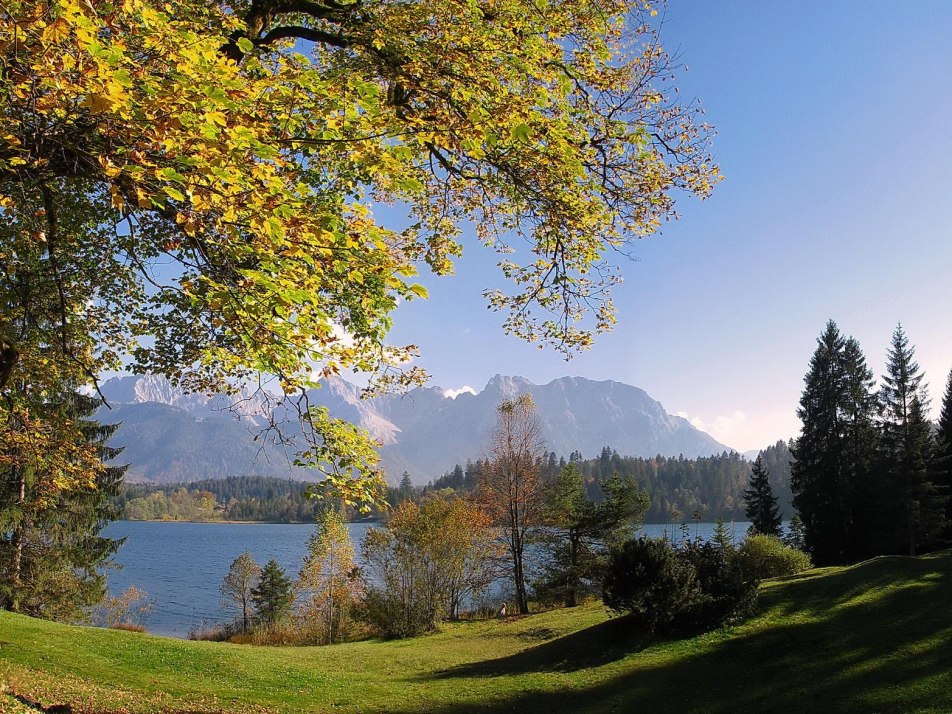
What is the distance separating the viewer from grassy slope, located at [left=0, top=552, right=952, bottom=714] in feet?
35.8

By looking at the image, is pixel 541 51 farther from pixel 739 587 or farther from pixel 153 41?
pixel 739 587

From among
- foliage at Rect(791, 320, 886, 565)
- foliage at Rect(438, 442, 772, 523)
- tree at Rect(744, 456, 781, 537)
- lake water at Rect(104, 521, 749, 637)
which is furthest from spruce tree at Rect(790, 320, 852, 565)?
foliage at Rect(438, 442, 772, 523)

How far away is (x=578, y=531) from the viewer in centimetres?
3584

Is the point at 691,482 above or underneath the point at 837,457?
underneath

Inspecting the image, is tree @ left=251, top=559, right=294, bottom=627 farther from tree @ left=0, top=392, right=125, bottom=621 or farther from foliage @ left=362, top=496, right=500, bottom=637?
tree @ left=0, top=392, right=125, bottom=621

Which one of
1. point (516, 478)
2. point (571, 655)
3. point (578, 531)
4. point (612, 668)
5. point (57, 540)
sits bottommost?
point (571, 655)

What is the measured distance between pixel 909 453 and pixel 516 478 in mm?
26731

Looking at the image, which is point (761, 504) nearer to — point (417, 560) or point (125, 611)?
point (417, 560)

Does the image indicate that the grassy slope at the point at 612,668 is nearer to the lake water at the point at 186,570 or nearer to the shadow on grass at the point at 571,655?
the shadow on grass at the point at 571,655

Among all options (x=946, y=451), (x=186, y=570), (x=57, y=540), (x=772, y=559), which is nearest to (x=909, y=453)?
(x=946, y=451)

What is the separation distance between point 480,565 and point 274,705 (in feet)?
70.8

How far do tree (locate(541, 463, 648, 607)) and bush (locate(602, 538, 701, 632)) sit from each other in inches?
651

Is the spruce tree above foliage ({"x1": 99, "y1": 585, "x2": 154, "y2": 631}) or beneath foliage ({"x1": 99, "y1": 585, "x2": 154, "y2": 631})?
above

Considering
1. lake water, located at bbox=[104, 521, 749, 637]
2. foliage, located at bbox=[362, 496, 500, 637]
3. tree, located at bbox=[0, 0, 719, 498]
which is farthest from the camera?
lake water, located at bbox=[104, 521, 749, 637]
